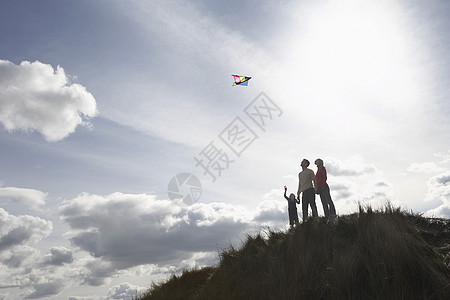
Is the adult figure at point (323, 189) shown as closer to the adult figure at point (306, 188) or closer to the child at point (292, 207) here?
the adult figure at point (306, 188)

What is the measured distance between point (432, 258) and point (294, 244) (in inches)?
128

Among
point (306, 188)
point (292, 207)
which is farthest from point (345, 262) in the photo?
point (292, 207)

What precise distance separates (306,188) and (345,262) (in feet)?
15.6

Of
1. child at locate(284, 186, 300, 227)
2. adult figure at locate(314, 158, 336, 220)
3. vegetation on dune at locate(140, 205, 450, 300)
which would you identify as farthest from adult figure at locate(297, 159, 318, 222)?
child at locate(284, 186, 300, 227)

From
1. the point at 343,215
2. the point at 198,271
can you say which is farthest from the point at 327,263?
the point at 198,271

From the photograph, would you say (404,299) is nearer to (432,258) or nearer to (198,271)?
(432,258)

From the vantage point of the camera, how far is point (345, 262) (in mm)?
7008

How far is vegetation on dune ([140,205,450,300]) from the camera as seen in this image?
21.2 feet

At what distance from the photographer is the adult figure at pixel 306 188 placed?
11.6 metres

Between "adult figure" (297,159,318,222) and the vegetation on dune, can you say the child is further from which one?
the vegetation on dune

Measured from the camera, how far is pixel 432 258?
6.99 meters

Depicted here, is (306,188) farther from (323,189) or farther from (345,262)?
(345,262)

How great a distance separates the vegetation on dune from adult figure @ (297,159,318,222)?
45.2 inches

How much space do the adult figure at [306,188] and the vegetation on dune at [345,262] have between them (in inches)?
45.2
